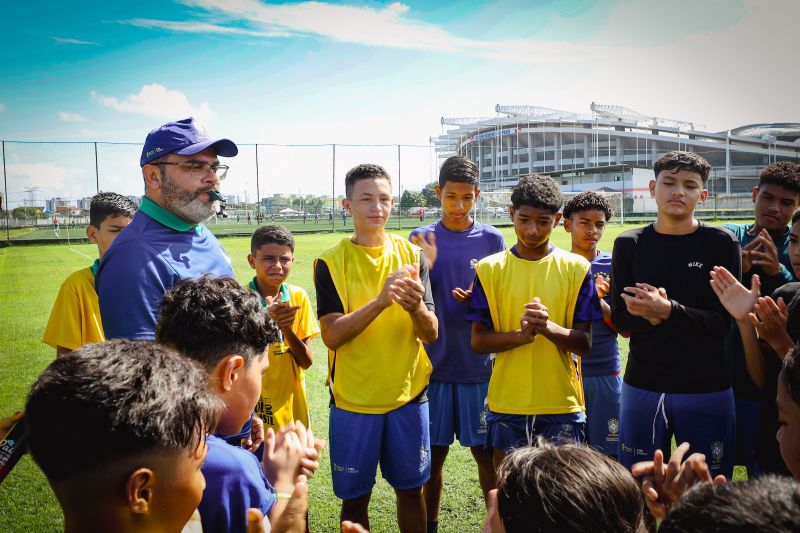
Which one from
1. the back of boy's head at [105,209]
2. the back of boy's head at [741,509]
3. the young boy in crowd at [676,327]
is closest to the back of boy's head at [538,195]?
the young boy in crowd at [676,327]

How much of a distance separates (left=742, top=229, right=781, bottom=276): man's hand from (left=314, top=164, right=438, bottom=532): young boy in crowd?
7.25ft

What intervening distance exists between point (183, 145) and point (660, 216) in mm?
2937

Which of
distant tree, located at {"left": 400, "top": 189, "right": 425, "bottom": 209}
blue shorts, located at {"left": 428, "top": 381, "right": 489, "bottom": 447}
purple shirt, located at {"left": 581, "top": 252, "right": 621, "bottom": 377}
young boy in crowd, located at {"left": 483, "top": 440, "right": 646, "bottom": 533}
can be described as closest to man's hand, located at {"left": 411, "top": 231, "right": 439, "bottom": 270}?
blue shorts, located at {"left": 428, "top": 381, "right": 489, "bottom": 447}

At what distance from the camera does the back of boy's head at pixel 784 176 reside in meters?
3.78

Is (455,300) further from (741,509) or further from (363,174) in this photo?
(741,509)

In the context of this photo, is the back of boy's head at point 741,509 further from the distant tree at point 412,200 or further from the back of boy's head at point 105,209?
the distant tree at point 412,200

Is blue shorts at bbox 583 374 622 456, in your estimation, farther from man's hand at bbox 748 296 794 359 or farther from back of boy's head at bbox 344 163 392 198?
back of boy's head at bbox 344 163 392 198

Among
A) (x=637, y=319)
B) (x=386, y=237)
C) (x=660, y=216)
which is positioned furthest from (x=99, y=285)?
(x=660, y=216)

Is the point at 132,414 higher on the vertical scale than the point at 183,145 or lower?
lower

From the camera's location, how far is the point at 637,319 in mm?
3186

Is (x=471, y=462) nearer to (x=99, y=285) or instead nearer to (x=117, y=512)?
(x=99, y=285)

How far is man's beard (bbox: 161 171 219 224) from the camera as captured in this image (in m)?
2.62

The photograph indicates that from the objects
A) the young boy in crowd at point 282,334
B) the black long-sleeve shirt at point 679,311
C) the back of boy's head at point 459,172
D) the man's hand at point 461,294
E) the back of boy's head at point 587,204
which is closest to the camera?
the black long-sleeve shirt at point 679,311

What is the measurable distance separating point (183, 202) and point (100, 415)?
5.39 feet
